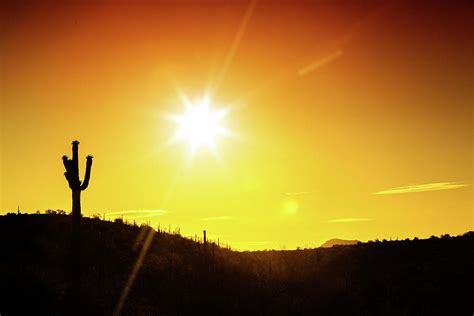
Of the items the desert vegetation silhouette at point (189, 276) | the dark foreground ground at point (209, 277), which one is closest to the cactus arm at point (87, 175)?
the desert vegetation silhouette at point (189, 276)

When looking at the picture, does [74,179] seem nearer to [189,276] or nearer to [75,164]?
[75,164]

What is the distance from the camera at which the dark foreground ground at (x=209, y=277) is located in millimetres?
21531

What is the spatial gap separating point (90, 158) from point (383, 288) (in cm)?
1710

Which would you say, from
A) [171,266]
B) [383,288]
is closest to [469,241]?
[383,288]

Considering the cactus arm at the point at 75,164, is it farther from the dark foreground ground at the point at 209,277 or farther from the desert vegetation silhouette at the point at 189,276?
the dark foreground ground at the point at 209,277

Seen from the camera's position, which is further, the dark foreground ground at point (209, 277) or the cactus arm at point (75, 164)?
the dark foreground ground at point (209, 277)

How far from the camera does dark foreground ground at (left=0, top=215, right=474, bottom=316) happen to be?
2153 cm

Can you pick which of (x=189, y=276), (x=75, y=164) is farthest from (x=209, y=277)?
(x=75, y=164)

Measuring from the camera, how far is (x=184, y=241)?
3959 centimetres

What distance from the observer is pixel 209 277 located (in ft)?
95.8

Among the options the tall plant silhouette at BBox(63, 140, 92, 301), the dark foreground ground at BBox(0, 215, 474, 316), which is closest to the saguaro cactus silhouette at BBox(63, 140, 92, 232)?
the tall plant silhouette at BBox(63, 140, 92, 301)

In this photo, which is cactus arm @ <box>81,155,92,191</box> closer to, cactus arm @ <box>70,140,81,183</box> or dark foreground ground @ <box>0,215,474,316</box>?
cactus arm @ <box>70,140,81,183</box>

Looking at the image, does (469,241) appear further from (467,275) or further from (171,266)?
(171,266)

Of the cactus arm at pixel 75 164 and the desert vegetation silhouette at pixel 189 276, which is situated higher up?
the cactus arm at pixel 75 164
